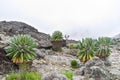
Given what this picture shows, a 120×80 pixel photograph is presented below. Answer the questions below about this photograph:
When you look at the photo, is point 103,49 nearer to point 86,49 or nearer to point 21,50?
point 86,49

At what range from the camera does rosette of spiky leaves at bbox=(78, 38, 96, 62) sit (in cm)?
3800

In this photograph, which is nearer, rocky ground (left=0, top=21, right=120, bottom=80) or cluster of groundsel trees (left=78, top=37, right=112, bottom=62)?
rocky ground (left=0, top=21, right=120, bottom=80)

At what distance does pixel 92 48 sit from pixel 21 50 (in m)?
9.19

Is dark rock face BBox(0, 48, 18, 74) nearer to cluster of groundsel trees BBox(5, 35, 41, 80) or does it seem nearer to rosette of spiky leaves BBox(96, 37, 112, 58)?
cluster of groundsel trees BBox(5, 35, 41, 80)

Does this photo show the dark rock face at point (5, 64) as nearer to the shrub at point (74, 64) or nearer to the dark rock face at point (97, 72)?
the shrub at point (74, 64)

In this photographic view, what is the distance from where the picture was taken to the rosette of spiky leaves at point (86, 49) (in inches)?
1496

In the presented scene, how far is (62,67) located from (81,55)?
2331 mm

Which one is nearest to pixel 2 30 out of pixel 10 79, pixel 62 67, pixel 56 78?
pixel 62 67

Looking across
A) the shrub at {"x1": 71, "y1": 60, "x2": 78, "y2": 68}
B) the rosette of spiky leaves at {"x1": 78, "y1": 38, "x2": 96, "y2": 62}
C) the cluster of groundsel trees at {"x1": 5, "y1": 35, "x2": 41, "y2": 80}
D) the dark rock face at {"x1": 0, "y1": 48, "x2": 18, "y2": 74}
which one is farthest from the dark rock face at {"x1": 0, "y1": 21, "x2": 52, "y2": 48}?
the cluster of groundsel trees at {"x1": 5, "y1": 35, "x2": 41, "y2": 80}

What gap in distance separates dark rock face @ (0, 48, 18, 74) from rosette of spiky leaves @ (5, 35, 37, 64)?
46.5 inches

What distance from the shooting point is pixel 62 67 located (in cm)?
3822

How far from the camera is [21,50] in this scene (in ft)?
106

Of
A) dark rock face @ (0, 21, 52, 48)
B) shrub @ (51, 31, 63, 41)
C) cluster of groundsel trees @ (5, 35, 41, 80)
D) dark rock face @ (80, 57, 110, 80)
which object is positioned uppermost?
dark rock face @ (0, 21, 52, 48)

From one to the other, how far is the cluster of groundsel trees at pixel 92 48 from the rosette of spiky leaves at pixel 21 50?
687cm
